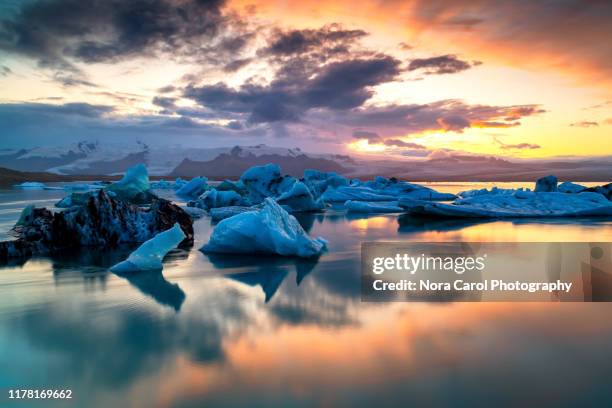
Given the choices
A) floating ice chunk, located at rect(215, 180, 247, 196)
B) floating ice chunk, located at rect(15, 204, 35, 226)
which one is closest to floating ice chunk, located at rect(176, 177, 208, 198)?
floating ice chunk, located at rect(215, 180, 247, 196)

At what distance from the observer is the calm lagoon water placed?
2266mm

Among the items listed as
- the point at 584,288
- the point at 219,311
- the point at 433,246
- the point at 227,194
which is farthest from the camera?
the point at 227,194

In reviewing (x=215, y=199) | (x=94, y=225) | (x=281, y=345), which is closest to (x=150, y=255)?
(x=94, y=225)

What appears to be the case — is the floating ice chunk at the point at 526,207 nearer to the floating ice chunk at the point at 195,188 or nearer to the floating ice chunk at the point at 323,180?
the floating ice chunk at the point at 323,180

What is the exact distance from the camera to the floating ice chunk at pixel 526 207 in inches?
499

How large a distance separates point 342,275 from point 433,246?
10.5ft

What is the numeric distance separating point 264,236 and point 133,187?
14189 mm

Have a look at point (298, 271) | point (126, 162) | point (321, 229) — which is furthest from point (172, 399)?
point (126, 162)

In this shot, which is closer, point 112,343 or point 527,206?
point 112,343

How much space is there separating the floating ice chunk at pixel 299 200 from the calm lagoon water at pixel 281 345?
1101 centimetres

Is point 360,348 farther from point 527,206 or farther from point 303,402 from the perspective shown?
point 527,206

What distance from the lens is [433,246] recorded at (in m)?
7.63

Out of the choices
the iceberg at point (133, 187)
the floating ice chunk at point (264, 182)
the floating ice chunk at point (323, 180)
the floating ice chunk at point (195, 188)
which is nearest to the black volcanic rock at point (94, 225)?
the iceberg at point (133, 187)

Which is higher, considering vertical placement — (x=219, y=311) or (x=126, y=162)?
(x=126, y=162)
